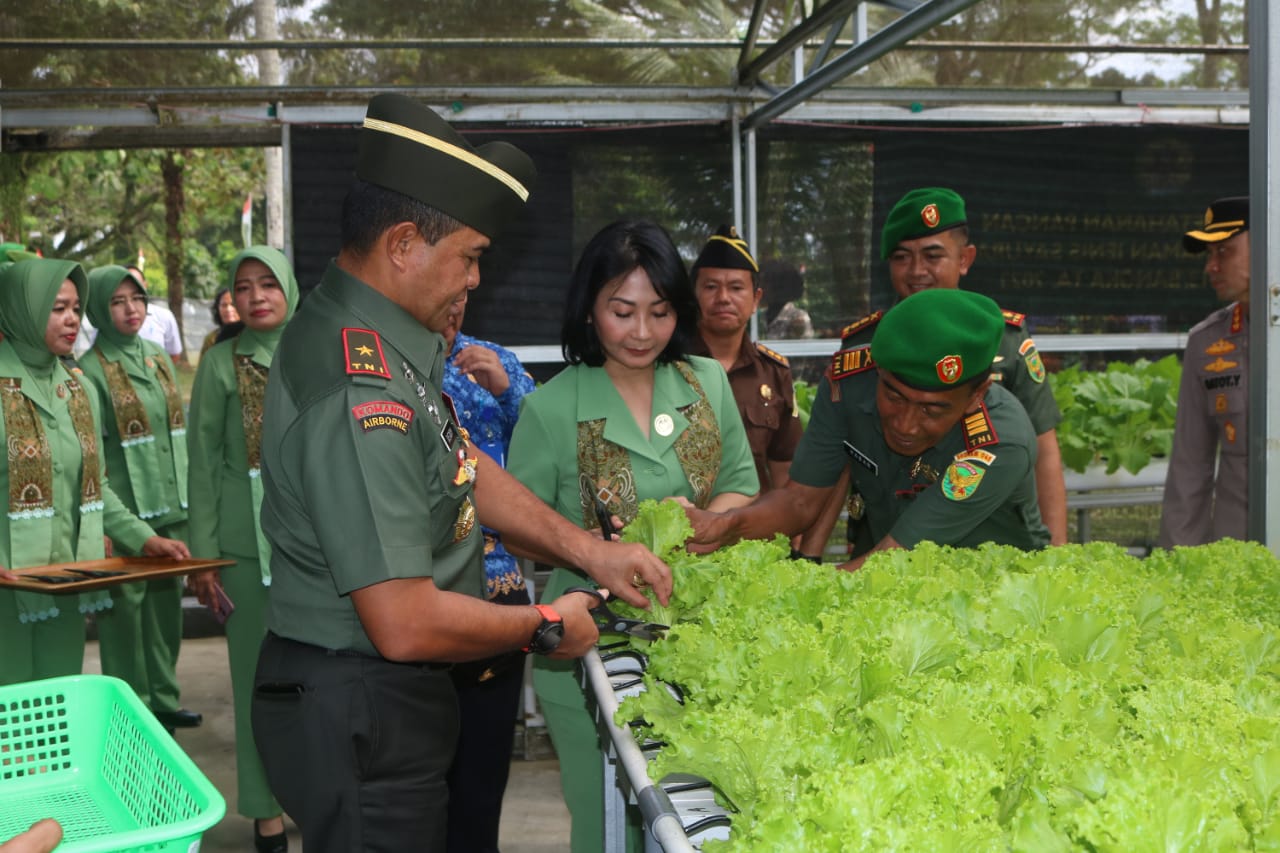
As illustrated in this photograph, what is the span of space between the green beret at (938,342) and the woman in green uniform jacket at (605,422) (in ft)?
1.95

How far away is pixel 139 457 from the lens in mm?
5051

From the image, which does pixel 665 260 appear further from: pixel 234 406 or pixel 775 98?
pixel 775 98

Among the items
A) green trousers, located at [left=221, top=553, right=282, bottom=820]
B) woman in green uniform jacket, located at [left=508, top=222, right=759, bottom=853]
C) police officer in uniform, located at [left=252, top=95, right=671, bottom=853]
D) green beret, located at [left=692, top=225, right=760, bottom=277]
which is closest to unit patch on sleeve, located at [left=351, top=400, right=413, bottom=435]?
police officer in uniform, located at [left=252, top=95, right=671, bottom=853]

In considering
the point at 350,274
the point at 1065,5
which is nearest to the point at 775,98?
the point at 1065,5

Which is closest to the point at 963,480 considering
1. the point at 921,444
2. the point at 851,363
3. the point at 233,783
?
the point at 921,444

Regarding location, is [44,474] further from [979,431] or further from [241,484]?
[979,431]

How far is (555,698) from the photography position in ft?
8.80

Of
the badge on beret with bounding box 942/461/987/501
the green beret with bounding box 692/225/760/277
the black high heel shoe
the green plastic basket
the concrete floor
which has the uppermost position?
the green beret with bounding box 692/225/760/277

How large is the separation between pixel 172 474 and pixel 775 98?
334 centimetres

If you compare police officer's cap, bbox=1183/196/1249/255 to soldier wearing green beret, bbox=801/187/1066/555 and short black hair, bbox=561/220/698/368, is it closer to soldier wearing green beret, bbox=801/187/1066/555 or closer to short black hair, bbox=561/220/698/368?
soldier wearing green beret, bbox=801/187/1066/555

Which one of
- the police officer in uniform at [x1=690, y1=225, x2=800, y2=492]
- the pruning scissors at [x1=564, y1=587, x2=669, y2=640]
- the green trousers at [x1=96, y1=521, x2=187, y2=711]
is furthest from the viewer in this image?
the green trousers at [x1=96, y1=521, x2=187, y2=711]

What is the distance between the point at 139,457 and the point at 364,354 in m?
3.69

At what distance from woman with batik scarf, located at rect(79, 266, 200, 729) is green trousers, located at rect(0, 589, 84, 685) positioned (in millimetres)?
863

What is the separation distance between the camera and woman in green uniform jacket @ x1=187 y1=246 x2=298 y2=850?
3.87m
